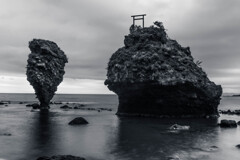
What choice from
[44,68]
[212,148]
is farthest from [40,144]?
[44,68]

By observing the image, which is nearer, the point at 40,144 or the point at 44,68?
the point at 40,144

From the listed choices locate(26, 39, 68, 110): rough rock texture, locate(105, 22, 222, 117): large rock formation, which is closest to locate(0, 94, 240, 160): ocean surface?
locate(105, 22, 222, 117): large rock formation

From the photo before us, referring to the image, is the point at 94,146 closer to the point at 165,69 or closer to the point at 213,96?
the point at 165,69

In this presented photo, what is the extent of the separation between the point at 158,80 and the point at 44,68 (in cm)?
5894

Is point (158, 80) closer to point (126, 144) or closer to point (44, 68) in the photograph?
point (126, 144)

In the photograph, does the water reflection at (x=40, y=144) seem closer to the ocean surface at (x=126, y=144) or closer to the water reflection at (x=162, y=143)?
the ocean surface at (x=126, y=144)

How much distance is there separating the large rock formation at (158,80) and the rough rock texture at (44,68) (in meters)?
38.9

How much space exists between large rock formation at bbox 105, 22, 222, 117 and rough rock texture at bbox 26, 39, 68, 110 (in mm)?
38921

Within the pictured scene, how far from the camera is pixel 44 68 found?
117812 mm

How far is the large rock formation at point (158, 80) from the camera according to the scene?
7781cm

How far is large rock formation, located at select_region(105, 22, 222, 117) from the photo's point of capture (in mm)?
77812

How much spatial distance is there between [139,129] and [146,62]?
27.4m

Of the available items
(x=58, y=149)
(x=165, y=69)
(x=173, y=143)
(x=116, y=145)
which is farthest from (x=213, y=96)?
(x=58, y=149)

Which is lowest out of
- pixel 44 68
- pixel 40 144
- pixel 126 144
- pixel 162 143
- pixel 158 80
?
pixel 40 144
